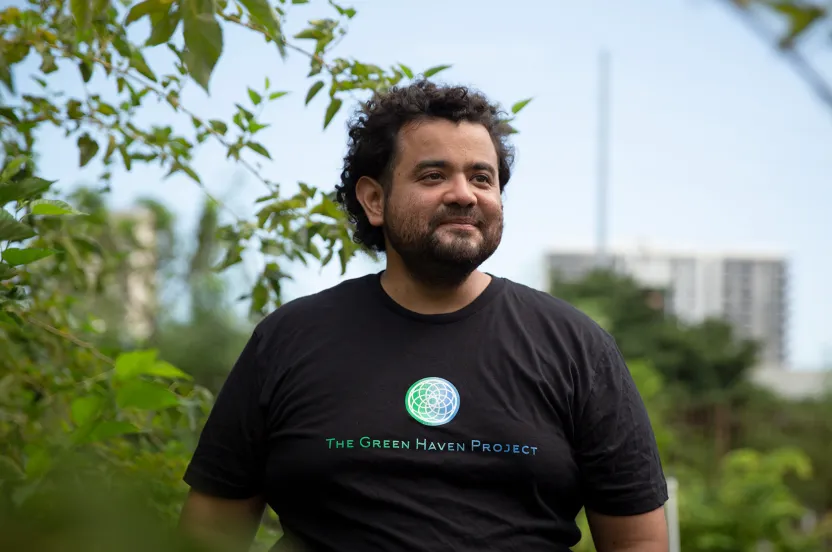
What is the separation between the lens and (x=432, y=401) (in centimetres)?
223

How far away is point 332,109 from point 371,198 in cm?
29

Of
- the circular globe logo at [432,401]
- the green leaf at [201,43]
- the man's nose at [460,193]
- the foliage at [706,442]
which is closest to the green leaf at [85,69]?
the man's nose at [460,193]

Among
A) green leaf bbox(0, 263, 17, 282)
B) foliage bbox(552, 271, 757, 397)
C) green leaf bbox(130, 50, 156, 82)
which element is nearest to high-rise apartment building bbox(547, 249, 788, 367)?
foliage bbox(552, 271, 757, 397)

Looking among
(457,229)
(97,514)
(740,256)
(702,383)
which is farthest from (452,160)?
(740,256)

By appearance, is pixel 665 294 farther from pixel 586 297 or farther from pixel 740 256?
pixel 740 256

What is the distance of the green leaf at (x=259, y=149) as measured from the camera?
281cm

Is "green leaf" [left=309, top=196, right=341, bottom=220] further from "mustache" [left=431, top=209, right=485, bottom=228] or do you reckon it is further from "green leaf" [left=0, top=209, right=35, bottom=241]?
"green leaf" [left=0, top=209, right=35, bottom=241]

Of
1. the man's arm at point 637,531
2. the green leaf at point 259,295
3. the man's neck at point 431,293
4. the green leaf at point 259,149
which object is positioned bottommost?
the man's arm at point 637,531

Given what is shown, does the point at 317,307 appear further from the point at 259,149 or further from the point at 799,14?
the point at 799,14

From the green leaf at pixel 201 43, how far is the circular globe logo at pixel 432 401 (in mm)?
1157

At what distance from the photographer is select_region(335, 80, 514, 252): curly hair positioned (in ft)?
8.30

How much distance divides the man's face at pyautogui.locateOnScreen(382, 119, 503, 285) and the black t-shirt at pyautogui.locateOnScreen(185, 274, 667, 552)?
12 cm

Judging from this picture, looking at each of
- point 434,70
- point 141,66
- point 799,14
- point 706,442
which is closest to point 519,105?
point 434,70

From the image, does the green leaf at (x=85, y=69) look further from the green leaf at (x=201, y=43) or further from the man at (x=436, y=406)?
the green leaf at (x=201, y=43)
